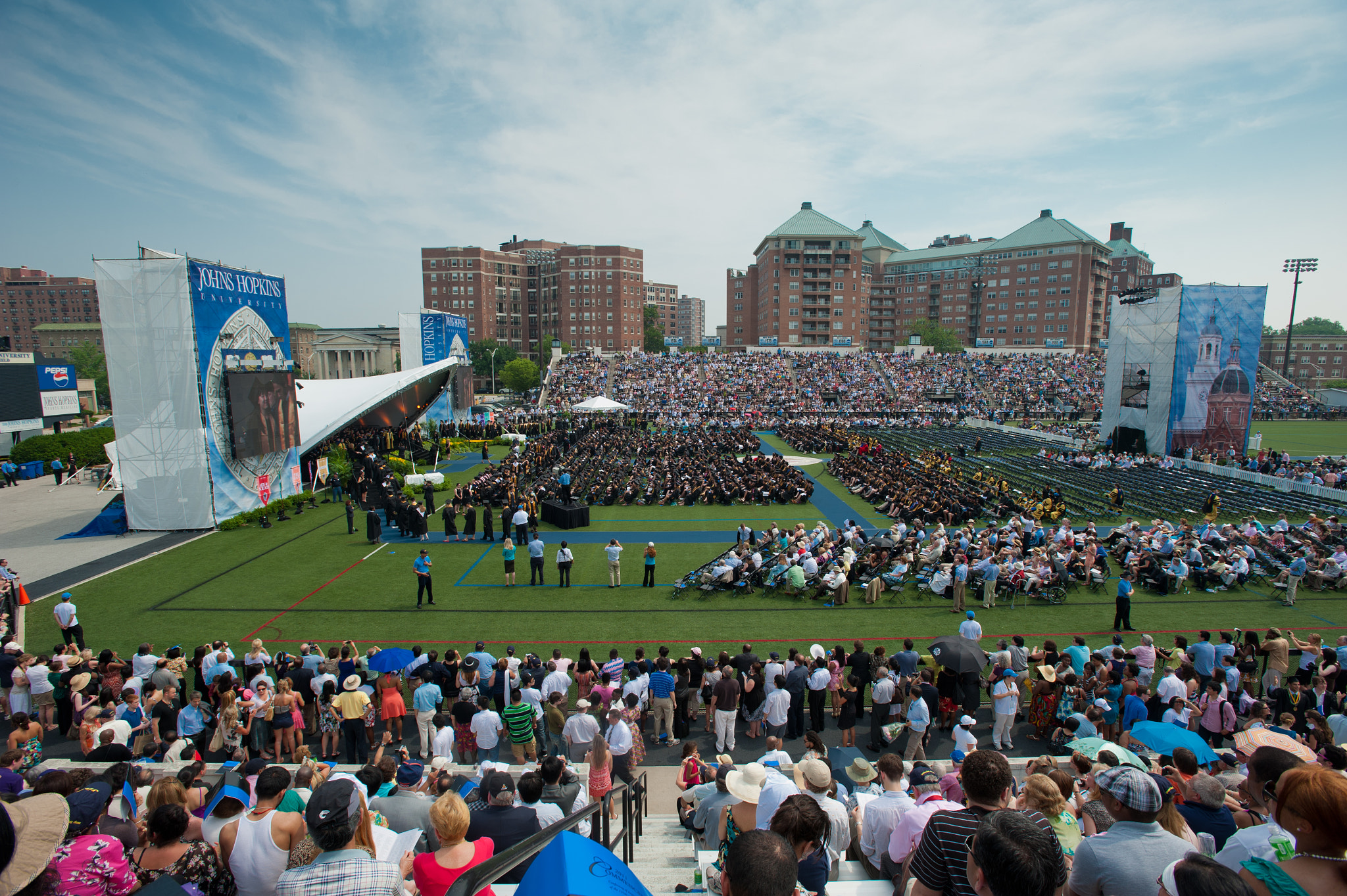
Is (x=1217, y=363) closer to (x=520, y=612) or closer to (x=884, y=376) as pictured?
(x=884, y=376)

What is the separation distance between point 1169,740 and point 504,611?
12.2m

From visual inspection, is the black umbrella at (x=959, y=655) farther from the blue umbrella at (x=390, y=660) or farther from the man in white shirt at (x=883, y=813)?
the blue umbrella at (x=390, y=660)

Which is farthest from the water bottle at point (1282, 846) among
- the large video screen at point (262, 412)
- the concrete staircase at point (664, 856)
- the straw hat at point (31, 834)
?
the large video screen at point (262, 412)

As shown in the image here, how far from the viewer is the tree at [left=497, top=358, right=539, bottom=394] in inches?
3391

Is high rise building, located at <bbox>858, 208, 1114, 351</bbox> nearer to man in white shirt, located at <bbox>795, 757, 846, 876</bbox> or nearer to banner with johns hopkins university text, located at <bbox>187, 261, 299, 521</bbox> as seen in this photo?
banner with johns hopkins university text, located at <bbox>187, 261, 299, 521</bbox>

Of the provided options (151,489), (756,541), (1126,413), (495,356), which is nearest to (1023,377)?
(1126,413)

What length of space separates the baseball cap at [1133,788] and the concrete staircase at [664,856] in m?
2.97

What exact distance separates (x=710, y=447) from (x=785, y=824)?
32.3 meters

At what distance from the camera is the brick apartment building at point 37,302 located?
452 ft

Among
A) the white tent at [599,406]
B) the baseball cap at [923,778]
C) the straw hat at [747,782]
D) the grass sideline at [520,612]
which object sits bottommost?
the grass sideline at [520,612]

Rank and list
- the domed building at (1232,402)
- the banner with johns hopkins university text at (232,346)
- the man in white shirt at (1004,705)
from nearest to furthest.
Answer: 1. the man in white shirt at (1004,705)
2. the banner with johns hopkins university text at (232,346)
3. the domed building at (1232,402)

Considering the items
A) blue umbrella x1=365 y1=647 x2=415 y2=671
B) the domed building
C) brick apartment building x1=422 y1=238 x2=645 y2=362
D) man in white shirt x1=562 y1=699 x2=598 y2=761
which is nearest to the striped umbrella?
man in white shirt x1=562 y1=699 x2=598 y2=761

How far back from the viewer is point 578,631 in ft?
43.8

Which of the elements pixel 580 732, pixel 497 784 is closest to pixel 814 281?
pixel 580 732
